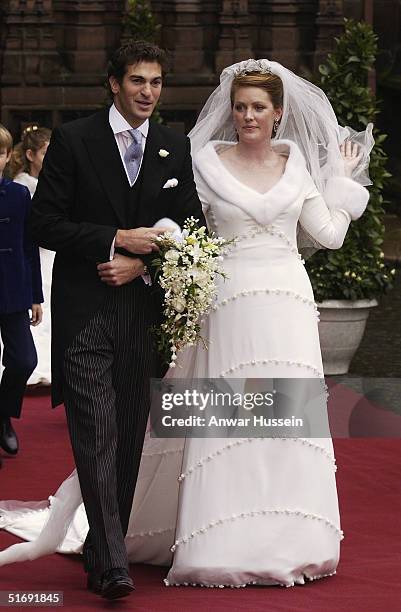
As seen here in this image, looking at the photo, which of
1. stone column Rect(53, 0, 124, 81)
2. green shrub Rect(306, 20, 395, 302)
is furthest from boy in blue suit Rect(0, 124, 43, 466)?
stone column Rect(53, 0, 124, 81)

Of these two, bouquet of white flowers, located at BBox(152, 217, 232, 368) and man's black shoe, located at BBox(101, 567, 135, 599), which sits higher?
bouquet of white flowers, located at BBox(152, 217, 232, 368)

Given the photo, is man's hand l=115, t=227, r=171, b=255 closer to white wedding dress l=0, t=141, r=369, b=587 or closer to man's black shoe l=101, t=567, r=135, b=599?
white wedding dress l=0, t=141, r=369, b=587

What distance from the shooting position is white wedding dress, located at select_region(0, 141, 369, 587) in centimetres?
600

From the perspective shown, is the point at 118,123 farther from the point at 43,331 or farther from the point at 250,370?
the point at 43,331

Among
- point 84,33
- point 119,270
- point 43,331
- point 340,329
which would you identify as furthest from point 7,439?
point 84,33

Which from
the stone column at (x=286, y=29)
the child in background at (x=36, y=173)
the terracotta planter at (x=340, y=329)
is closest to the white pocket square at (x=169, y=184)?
the child in background at (x=36, y=173)

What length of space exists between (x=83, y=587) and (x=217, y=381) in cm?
93

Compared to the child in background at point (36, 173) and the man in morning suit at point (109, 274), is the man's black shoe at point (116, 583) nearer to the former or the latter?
the man in morning suit at point (109, 274)

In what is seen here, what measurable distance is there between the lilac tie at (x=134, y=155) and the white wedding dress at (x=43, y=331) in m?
4.50

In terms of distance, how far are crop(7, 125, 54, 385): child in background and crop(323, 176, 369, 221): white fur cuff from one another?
12.6 feet

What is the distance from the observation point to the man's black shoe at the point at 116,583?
18.3ft

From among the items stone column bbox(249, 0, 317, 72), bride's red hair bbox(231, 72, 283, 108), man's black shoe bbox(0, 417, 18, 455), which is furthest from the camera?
stone column bbox(249, 0, 317, 72)

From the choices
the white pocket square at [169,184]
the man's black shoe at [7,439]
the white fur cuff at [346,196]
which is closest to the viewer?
the white pocket square at [169,184]

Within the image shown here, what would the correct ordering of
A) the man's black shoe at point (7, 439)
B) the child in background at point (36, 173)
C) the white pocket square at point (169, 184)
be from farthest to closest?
1. the child in background at point (36, 173)
2. the man's black shoe at point (7, 439)
3. the white pocket square at point (169, 184)
